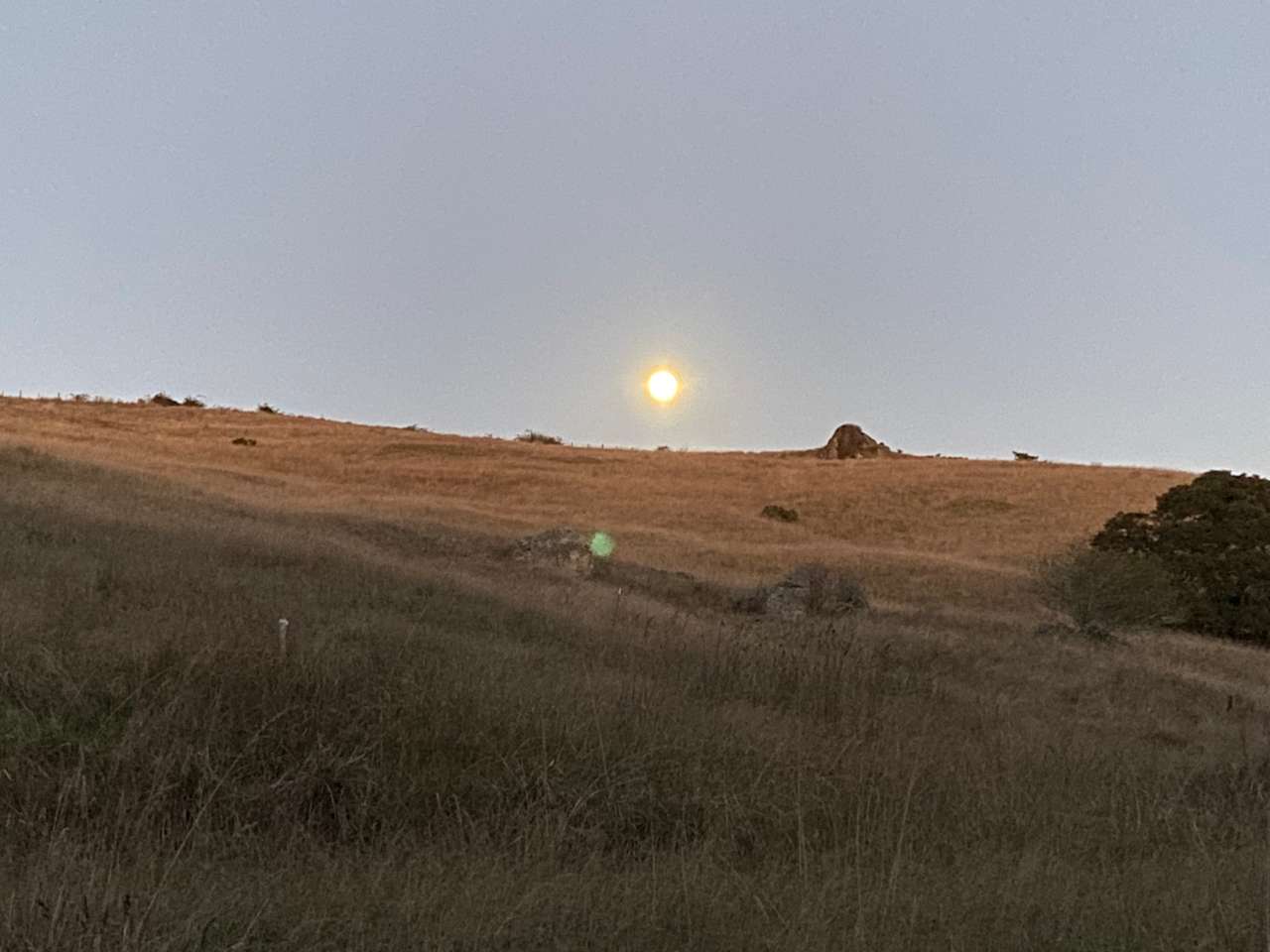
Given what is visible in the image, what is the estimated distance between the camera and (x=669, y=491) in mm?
49062

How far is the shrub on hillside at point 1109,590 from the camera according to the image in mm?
24312

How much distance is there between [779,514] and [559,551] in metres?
21.1

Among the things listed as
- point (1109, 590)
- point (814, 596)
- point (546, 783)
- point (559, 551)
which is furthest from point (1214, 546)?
point (546, 783)

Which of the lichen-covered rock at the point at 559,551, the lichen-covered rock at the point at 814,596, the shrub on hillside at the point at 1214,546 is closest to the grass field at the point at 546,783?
the lichen-covered rock at the point at 814,596

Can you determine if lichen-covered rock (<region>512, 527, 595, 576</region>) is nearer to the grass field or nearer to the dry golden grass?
the dry golden grass

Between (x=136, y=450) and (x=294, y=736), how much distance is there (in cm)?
4444

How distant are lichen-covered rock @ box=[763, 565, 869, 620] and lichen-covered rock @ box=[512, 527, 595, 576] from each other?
13.2 feet

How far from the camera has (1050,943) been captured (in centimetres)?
376

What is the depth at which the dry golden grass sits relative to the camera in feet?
106

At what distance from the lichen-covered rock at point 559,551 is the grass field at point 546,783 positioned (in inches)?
398

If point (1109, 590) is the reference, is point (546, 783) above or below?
below

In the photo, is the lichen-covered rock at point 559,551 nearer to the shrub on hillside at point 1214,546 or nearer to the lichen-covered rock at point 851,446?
the shrub on hillside at point 1214,546

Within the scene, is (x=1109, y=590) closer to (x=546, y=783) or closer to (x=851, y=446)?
(x=546, y=783)

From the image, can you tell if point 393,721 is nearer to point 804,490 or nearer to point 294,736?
point 294,736
